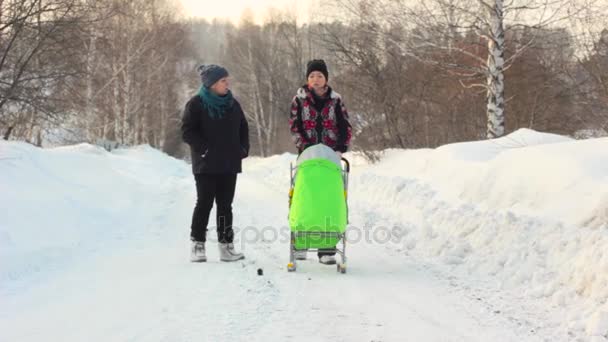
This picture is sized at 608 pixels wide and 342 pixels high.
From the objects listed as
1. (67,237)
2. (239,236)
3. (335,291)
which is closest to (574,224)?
(335,291)

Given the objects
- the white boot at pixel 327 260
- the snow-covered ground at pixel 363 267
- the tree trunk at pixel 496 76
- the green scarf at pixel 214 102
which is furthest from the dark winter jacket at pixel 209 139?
the tree trunk at pixel 496 76

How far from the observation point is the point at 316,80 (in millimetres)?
5594

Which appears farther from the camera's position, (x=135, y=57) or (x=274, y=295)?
(x=135, y=57)

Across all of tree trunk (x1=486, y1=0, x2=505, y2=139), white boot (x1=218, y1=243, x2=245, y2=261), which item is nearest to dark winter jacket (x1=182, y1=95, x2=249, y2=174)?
white boot (x1=218, y1=243, x2=245, y2=261)

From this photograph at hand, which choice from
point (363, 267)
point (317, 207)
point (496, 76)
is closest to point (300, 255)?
point (363, 267)

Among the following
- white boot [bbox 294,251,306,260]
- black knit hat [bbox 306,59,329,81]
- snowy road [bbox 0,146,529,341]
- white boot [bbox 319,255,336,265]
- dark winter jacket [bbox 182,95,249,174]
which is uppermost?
black knit hat [bbox 306,59,329,81]

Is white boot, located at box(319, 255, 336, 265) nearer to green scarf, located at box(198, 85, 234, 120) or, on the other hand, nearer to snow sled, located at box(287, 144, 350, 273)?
snow sled, located at box(287, 144, 350, 273)

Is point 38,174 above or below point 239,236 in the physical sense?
above

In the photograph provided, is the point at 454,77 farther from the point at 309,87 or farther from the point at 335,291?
the point at 335,291

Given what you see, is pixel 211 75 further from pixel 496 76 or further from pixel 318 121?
pixel 496 76

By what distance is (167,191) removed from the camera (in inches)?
507

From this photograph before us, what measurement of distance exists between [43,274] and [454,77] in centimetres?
1224

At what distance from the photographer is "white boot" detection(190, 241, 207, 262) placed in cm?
549

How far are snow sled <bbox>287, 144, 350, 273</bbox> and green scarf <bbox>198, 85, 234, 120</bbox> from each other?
41.6 inches
